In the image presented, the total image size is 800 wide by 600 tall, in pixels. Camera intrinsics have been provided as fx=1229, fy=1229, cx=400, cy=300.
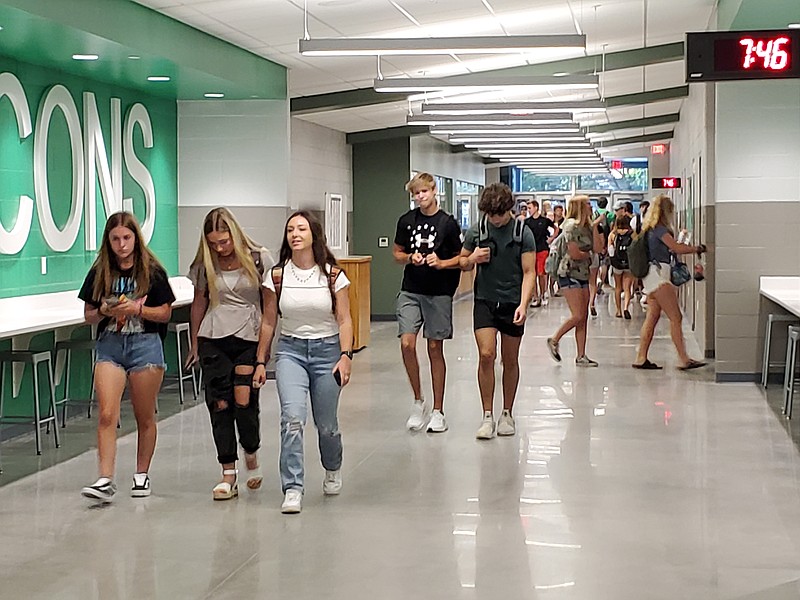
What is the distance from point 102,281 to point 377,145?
12406mm

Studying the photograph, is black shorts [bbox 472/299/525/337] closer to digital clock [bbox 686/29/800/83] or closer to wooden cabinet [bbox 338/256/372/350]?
digital clock [bbox 686/29/800/83]

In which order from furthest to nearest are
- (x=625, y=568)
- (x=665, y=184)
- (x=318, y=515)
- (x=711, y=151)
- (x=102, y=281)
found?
(x=665, y=184) < (x=711, y=151) < (x=102, y=281) < (x=318, y=515) < (x=625, y=568)

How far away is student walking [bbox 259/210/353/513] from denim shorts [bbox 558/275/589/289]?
5.63 metres

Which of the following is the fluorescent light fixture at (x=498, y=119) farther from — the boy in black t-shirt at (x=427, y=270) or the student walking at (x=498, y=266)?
the student walking at (x=498, y=266)

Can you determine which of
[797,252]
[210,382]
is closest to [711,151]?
[797,252]

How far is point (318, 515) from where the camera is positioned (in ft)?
19.0

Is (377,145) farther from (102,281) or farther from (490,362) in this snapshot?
(102,281)

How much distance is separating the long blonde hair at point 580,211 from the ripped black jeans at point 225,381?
5.96 m

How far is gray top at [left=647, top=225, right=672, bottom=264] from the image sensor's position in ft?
35.6

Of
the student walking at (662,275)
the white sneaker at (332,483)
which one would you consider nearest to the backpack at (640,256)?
the student walking at (662,275)

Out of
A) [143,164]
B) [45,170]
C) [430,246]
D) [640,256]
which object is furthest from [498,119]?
[430,246]

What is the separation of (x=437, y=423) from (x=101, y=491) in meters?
2.72

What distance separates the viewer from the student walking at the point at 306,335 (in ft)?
19.2

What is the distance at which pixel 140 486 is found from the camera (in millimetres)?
6277
